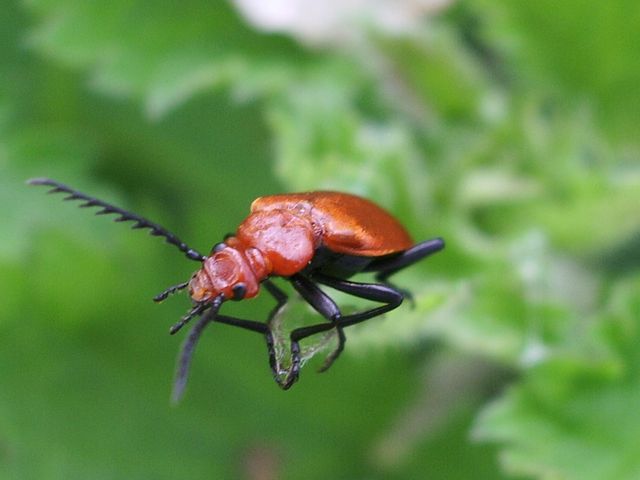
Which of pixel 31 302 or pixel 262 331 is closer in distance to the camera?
pixel 262 331

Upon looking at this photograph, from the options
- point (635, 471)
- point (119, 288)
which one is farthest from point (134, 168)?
point (635, 471)

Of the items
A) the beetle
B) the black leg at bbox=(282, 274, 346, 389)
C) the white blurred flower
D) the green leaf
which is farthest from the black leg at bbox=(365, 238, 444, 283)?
the white blurred flower

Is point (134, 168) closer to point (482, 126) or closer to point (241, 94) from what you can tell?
point (241, 94)

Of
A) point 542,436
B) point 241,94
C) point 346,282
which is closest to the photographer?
point 346,282

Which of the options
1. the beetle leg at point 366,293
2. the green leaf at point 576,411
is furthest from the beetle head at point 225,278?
the green leaf at point 576,411

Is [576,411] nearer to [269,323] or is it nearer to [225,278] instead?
[269,323]

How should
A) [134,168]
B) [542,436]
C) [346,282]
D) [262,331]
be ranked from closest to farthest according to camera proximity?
[262,331]
[346,282]
[542,436]
[134,168]

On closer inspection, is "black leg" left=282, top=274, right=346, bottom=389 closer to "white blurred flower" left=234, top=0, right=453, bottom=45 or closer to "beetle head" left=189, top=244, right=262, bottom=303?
"beetle head" left=189, top=244, right=262, bottom=303
